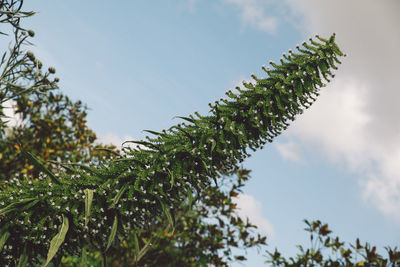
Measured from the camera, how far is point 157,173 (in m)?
3.03

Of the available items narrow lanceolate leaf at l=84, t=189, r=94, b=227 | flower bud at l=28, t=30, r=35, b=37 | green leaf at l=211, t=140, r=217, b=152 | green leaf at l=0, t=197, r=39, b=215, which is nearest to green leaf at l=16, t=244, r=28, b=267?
green leaf at l=0, t=197, r=39, b=215

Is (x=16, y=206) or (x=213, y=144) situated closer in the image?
(x=16, y=206)

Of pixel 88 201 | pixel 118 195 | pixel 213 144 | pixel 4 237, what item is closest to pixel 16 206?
pixel 4 237

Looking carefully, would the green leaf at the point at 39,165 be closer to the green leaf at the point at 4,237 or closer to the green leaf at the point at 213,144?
the green leaf at the point at 4,237

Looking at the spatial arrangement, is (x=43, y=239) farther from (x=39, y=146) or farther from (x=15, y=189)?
(x=39, y=146)

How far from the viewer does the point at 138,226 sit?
10.5 feet

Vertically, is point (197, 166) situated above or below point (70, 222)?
above

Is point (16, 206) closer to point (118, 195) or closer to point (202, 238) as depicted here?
point (118, 195)

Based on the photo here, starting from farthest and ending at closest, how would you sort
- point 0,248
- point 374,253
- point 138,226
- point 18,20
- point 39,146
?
1. point 39,146
2. point 374,253
3. point 18,20
4. point 138,226
5. point 0,248

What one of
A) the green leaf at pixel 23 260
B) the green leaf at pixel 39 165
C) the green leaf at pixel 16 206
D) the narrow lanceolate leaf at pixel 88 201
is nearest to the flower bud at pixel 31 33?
the green leaf at pixel 39 165

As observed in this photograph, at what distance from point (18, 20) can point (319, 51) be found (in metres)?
3.22

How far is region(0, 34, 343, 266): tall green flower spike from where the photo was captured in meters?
2.92

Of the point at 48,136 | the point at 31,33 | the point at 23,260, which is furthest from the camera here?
the point at 48,136

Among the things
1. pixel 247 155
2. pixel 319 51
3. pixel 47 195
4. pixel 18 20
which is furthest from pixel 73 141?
pixel 319 51
